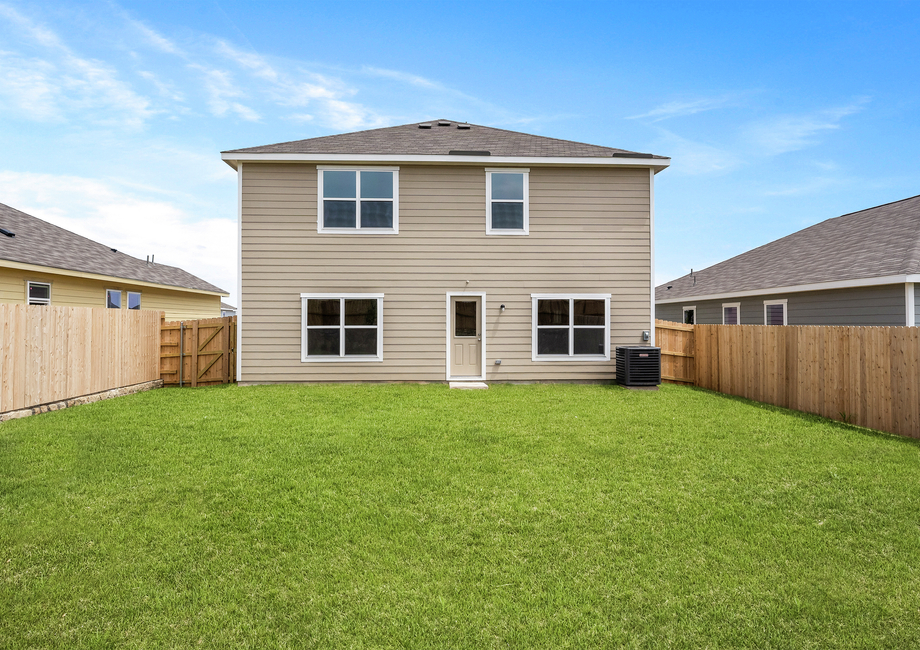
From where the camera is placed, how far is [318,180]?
38.4 feet

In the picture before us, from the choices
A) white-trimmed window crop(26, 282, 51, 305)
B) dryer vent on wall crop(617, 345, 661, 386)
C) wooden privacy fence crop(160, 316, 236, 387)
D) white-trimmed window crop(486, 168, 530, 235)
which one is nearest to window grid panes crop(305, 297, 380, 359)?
wooden privacy fence crop(160, 316, 236, 387)

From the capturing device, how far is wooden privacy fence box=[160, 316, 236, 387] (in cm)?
1209

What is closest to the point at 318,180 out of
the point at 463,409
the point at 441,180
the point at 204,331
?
the point at 441,180

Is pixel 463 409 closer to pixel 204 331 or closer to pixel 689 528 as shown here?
pixel 689 528

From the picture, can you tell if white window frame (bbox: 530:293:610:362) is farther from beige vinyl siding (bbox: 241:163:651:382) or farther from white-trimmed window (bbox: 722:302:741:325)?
white-trimmed window (bbox: 722:302:741:325)

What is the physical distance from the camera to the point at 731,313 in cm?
1778

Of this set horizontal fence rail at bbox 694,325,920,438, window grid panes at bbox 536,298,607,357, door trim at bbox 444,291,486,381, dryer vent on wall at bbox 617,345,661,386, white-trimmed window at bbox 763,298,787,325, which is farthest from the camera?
white-trimmed window at bbox 763,298,787,325

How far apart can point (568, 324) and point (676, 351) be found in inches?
132

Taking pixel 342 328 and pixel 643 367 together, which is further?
pixel 342 328

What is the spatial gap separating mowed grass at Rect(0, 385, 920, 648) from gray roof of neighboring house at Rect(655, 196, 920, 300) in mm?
7903

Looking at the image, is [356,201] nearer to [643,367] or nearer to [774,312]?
[643,367]

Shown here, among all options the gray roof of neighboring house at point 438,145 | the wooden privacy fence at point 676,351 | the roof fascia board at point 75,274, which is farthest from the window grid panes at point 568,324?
the roof fascia board at point 75,274

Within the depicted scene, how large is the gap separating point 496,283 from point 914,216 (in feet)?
46.6

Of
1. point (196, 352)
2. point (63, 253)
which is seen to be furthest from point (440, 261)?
point (63, 253)
